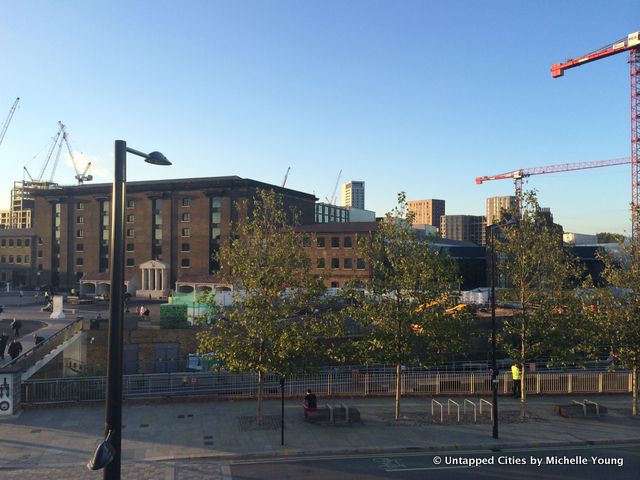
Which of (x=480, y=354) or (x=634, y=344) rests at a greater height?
(x=634, y=344)

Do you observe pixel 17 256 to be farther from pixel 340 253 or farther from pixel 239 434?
pixel 239 434

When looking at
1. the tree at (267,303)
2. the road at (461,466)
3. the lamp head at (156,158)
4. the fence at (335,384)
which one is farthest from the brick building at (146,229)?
the lamp head at (156,158)

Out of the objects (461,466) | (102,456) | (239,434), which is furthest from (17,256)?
(102,456)

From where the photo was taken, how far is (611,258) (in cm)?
2227

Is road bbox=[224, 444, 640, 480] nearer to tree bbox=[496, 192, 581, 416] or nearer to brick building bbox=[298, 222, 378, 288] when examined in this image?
tree bbox=[496, 192, 581, 416]

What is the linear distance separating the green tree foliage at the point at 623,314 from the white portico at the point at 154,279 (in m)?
68.6

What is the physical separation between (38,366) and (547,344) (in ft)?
75.5

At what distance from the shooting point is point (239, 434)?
17.1 m

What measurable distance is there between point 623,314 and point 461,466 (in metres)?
10.4

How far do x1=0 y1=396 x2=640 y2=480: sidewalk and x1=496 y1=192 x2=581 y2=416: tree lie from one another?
2.68 meters

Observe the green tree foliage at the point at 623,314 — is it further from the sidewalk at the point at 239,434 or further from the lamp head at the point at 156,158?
the lamp head at the point at 156,158

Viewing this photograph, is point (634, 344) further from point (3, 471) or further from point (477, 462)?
point (3, 471)

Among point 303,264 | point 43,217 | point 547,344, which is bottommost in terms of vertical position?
point 547,344

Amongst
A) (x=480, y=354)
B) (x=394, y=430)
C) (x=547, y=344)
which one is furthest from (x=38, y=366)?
(x=480, y=354)
